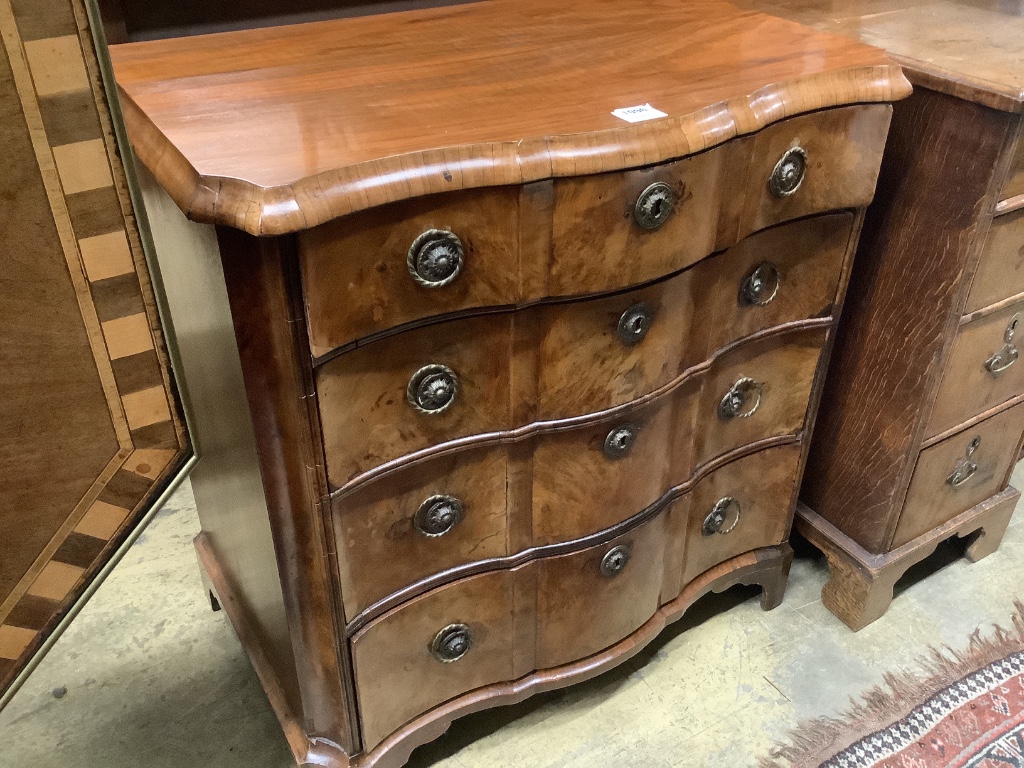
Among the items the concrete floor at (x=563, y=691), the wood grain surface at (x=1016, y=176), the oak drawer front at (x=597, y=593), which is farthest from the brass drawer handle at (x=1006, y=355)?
the oak drawer front at (x=597, y=593)

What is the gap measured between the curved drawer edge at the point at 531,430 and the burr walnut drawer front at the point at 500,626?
0.22 metres

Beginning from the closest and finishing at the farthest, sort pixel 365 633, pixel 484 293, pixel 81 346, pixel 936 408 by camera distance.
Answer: pixel 81 346
pixel 484 293
pixel 365 633
pixel 936 408

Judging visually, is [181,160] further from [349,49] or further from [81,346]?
[349,49]

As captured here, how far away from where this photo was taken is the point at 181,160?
0.77 metres

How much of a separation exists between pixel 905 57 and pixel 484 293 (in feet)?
2.37

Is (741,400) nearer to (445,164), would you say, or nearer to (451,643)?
(451,643)

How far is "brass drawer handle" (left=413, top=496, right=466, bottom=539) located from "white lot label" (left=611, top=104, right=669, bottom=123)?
0.47 meters

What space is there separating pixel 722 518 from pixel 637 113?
2.34 feet

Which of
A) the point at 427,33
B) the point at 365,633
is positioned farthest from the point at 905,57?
the point at 365,633

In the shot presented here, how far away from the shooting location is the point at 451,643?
1139 millimetres

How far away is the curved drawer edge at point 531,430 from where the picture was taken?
94 cm

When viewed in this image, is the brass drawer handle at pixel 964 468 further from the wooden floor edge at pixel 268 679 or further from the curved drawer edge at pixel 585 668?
the wooden floor edge at pixel 268 679

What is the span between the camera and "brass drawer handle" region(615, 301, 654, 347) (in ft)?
3.22

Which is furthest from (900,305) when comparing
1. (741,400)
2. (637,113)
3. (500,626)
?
(500,626)
